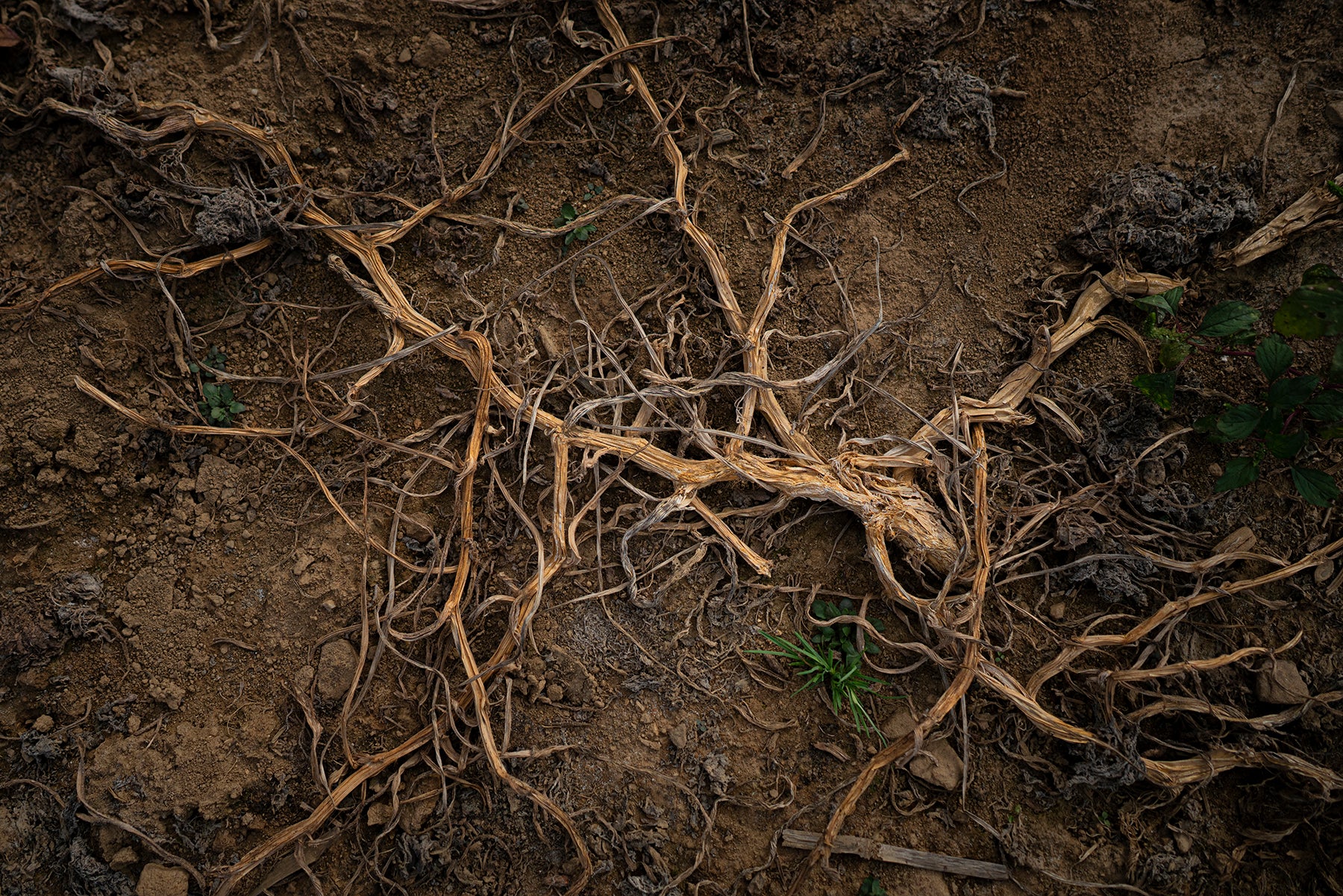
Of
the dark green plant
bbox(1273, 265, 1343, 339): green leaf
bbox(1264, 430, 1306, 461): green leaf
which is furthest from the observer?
the dark green plant

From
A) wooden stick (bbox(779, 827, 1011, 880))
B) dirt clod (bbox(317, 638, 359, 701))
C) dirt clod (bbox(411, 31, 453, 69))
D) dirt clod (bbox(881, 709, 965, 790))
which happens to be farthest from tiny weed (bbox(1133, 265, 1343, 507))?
dirt clod (bbox(317, 638, 359, 701))

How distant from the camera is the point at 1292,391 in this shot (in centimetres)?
151

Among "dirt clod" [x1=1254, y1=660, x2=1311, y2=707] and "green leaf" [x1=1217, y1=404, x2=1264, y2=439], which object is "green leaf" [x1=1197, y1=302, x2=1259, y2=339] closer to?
"green leaf" [x1=1217, y1=404, x2=1264, y2=439]

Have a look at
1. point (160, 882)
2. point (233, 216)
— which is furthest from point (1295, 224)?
point (160, 882)

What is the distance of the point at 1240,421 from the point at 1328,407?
0.53 feet

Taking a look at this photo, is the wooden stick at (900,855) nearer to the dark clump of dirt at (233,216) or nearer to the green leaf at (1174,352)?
the green leaf at (1174,352)

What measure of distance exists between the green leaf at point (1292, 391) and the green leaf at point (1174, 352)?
17cm

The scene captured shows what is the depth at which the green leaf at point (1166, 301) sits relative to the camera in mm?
1601

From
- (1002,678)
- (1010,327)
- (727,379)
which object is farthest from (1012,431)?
(727,379)

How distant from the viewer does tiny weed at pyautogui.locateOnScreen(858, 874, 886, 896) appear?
1.64 meters

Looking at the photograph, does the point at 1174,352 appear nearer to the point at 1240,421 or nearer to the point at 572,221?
the point at 1240,421

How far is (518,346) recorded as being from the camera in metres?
1.69

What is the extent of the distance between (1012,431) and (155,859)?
87.1 inches

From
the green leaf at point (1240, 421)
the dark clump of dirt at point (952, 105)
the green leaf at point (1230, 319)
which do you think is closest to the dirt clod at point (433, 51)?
the dark clump of dirt at point (952, 105)
